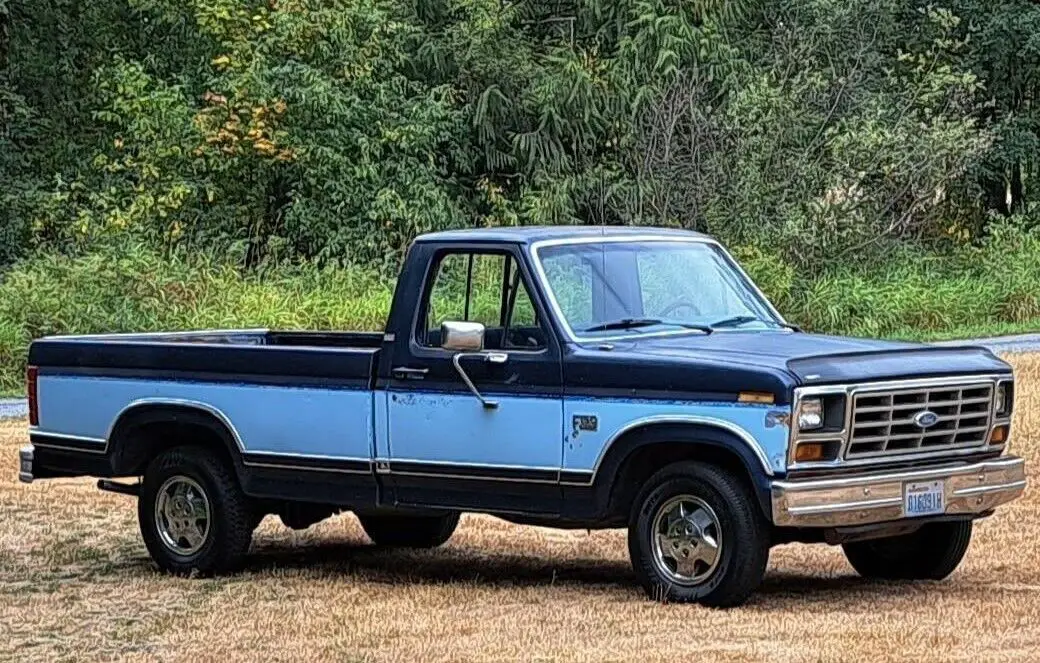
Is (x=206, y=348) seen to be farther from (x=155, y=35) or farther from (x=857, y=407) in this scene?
(x=155, y=35)

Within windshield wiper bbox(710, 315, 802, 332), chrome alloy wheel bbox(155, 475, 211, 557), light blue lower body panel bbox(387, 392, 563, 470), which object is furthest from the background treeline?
light blue lower body panel bbox(387, 392, 563, 470)

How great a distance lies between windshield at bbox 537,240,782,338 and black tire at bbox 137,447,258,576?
88.2 inches

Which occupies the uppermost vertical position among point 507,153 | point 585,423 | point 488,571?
point 507,153

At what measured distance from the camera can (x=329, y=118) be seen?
31375mm

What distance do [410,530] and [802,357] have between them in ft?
11.8

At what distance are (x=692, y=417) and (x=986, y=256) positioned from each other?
2424 centimetres

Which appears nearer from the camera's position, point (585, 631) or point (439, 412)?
point (585, 631)

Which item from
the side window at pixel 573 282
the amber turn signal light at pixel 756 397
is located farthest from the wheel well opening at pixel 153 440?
the amber turn signal light at pixel 756 397

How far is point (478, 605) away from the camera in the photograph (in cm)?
1002

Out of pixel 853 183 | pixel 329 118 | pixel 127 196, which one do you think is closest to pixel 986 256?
pixel 853 183

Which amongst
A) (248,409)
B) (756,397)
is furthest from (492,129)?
(756,397)

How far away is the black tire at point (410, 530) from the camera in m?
12.4

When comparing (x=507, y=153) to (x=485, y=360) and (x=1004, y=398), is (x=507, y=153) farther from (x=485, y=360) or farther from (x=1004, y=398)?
(x=1004, y=398)

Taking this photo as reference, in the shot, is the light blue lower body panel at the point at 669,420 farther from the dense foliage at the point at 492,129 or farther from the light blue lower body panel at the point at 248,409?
the dense foliage at the point at 492,129
